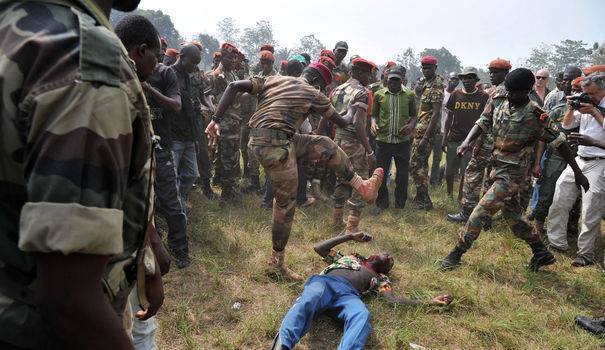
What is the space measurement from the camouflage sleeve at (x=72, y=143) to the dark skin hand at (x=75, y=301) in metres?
0.03

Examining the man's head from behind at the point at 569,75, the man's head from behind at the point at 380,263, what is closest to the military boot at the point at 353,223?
the man's head from behind at the point at 380,263

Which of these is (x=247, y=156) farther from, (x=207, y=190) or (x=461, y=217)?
(x=461, y=217)

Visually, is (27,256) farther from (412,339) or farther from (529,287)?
(529,287)

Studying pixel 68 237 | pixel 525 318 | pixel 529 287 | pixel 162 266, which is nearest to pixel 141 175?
pixel 68 237

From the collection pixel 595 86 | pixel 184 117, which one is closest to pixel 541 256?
pixel 595 86

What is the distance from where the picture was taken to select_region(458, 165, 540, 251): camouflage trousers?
398 cm

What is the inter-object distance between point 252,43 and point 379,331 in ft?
295

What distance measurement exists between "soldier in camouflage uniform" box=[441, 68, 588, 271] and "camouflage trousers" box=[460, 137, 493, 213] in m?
1.42

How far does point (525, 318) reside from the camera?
332 cm

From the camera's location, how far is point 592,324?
3242mm

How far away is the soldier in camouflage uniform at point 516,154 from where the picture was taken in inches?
153

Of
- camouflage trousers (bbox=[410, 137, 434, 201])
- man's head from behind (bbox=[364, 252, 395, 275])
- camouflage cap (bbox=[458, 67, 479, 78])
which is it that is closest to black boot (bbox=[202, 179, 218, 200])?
man's head from behind (bbox=[364, 252, 395, 275])

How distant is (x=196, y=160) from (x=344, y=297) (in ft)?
7.99

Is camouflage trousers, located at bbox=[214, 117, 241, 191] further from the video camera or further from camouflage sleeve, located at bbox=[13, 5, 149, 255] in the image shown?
camouflage sleeve, located at bbox=[13, 5, 149, 255]
